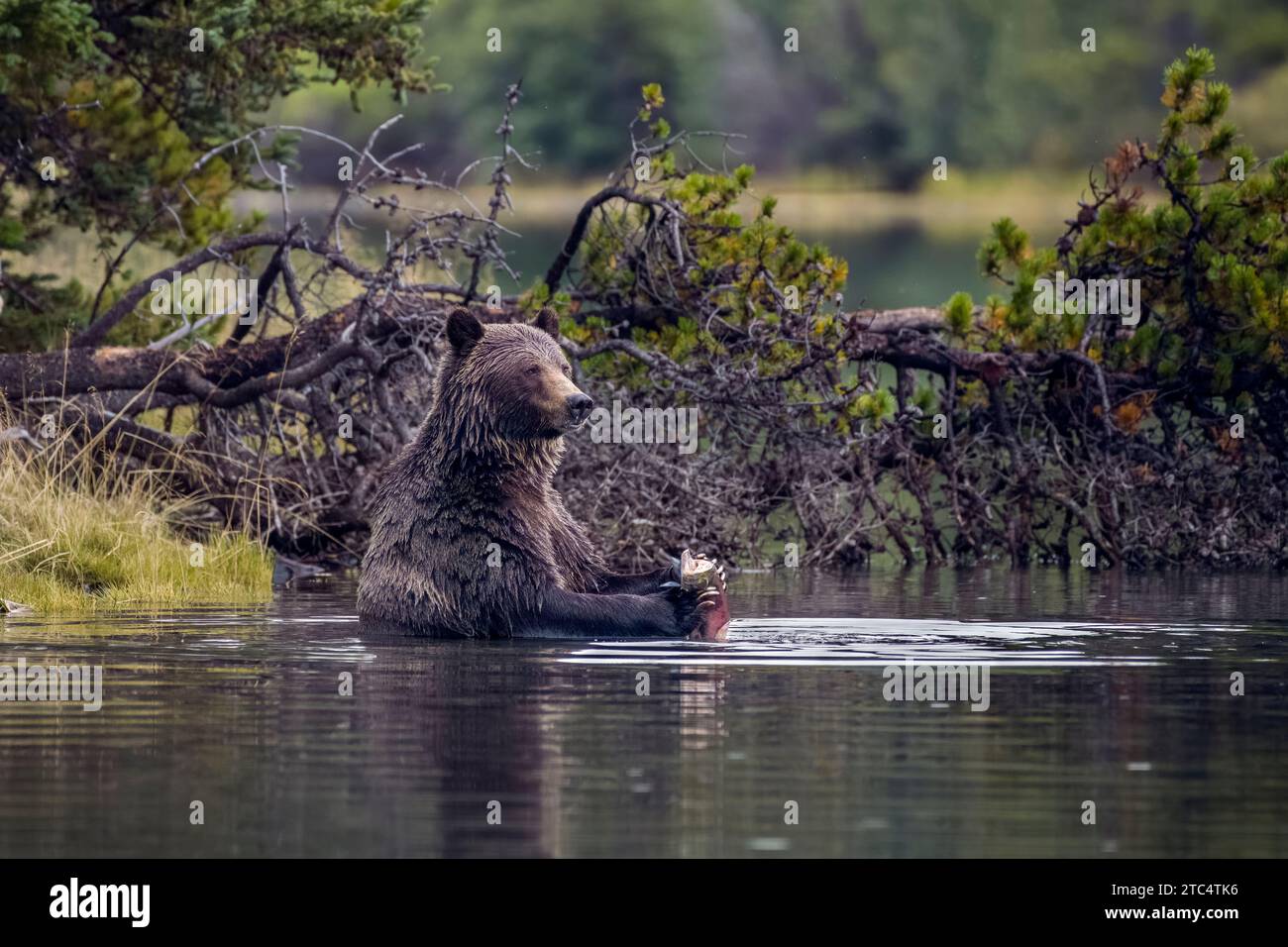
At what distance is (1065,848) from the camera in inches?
271

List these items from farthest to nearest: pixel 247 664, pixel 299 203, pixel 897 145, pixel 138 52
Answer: pixel 897 145, pixel 299 203, pixel 138 52, pixel 247 664

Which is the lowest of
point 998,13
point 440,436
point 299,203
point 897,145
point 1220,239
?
point 440,436

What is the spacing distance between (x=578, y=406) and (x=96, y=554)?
4.19m

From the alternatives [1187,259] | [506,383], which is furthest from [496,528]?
[1187,259]

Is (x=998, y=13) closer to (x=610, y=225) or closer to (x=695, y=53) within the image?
(x=695, y=53)

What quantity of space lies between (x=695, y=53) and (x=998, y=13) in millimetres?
10334

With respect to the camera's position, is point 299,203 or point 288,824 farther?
point 299,203

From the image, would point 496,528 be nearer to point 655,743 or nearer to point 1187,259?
point 655,743

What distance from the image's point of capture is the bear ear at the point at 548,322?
1366 centimetres

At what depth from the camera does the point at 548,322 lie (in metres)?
13.7

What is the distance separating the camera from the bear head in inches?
509

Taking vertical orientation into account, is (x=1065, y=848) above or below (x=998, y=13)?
below

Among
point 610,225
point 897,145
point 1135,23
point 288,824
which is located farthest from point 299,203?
point 288,824
